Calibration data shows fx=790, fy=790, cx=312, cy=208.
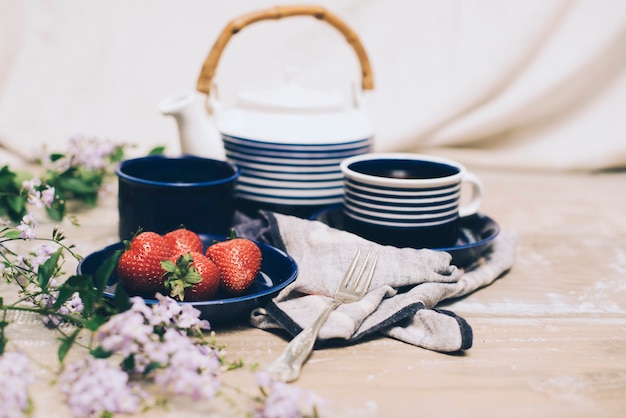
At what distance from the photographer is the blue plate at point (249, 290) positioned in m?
0.77

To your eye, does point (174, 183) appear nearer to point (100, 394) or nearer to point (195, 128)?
point (195, 128)

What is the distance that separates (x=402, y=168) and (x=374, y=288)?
22cm

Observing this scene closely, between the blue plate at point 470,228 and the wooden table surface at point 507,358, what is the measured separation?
5cm

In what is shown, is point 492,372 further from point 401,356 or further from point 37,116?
point 37,116

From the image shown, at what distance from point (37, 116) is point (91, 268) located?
0.94 metres

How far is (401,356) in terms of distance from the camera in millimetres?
773

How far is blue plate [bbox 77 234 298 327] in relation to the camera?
0.77 m

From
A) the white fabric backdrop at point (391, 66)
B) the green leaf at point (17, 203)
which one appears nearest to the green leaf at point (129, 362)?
the green leaf at point (17, 203)

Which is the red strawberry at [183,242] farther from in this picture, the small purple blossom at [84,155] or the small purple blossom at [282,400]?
the small purple blossom at [84,155]

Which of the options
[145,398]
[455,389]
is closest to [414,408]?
[455,389]

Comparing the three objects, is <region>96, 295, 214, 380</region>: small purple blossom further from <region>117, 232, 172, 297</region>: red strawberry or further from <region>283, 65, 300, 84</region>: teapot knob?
<region>283, 65, 300, 84</region>: teapot knob

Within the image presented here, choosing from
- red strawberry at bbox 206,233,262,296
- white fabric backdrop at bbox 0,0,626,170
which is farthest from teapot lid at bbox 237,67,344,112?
white fabric backdrop at bbox 0,0,626,170

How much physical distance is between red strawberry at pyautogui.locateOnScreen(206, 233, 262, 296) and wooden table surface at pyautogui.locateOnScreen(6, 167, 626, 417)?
5 centimetres

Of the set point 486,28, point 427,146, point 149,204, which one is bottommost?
point 427,146
